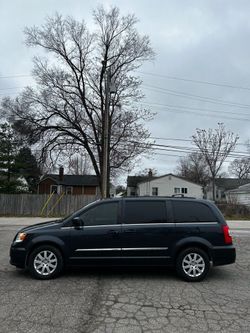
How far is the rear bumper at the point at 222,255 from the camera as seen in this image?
23.9ft

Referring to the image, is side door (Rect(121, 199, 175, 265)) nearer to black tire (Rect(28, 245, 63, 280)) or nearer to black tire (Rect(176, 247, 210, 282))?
black tire (Rect(176, 247, 210, 282))

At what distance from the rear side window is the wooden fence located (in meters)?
21.2

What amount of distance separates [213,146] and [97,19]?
26.3 meters

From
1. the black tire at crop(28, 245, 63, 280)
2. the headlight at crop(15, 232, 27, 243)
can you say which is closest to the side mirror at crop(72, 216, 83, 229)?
the black tire at crop(28, 245, 63, 280)

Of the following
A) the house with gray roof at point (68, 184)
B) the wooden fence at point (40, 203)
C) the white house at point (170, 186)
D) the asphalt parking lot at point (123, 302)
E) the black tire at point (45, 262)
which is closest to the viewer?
the asphalt parking lot at point (123, 302)

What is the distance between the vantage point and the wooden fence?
28531 mm

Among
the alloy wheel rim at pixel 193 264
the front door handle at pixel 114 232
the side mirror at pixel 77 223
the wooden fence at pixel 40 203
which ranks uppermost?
the wooden fence at pixel 40 203

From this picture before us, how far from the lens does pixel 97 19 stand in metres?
33.6

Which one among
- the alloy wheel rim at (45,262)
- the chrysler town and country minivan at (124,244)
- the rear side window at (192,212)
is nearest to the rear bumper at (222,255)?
the chrysler town and country minivan at (124,244)

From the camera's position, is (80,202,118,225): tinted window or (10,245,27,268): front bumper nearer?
(10,245,27,268): front bumper

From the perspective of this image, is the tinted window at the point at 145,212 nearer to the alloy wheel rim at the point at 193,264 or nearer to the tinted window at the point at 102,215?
the tinted window at the point at 102,215

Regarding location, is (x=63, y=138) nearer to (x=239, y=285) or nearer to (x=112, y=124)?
(x=112, y=124)

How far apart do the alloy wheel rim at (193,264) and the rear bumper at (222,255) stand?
278 mm

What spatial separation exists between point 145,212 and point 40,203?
22.3m
